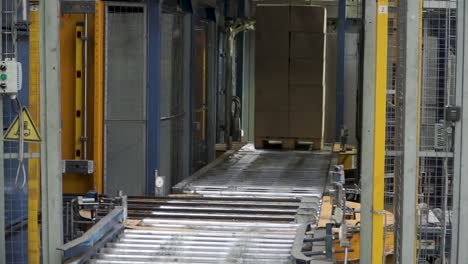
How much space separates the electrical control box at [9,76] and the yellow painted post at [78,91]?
4.12m

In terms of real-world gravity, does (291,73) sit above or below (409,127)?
above

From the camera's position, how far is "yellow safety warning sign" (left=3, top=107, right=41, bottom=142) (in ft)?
19.6

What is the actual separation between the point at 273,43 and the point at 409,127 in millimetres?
10640

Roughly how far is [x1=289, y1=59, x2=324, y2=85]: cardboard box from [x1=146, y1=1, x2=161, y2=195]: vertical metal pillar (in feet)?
19.4

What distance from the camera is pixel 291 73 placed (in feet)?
51.5

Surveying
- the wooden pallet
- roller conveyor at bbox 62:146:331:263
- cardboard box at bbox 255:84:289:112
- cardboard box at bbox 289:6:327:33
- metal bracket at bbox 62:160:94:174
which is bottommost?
roller conveyor at bbox 62:146:331:263

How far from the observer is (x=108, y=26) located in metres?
9.99

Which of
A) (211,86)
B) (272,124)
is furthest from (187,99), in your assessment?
(272,124)

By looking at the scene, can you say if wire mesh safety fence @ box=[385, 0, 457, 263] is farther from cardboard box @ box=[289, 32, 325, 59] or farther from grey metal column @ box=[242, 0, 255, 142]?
grey metal column @ box=[242, 0, 255, 142]

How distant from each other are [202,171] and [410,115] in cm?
671

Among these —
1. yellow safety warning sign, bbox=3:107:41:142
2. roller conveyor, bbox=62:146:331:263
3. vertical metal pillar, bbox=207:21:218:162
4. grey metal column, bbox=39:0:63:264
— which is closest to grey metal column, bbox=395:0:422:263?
roller conveyor, bbox=62:146:331:263

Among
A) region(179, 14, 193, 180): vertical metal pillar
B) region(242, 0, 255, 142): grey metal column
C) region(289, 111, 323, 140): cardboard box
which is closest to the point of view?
region(179, 14, 193, 180): vertical metal pillar

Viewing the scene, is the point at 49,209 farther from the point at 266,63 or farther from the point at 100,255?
the point at 266,63

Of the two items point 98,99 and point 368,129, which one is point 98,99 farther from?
point 368,129
